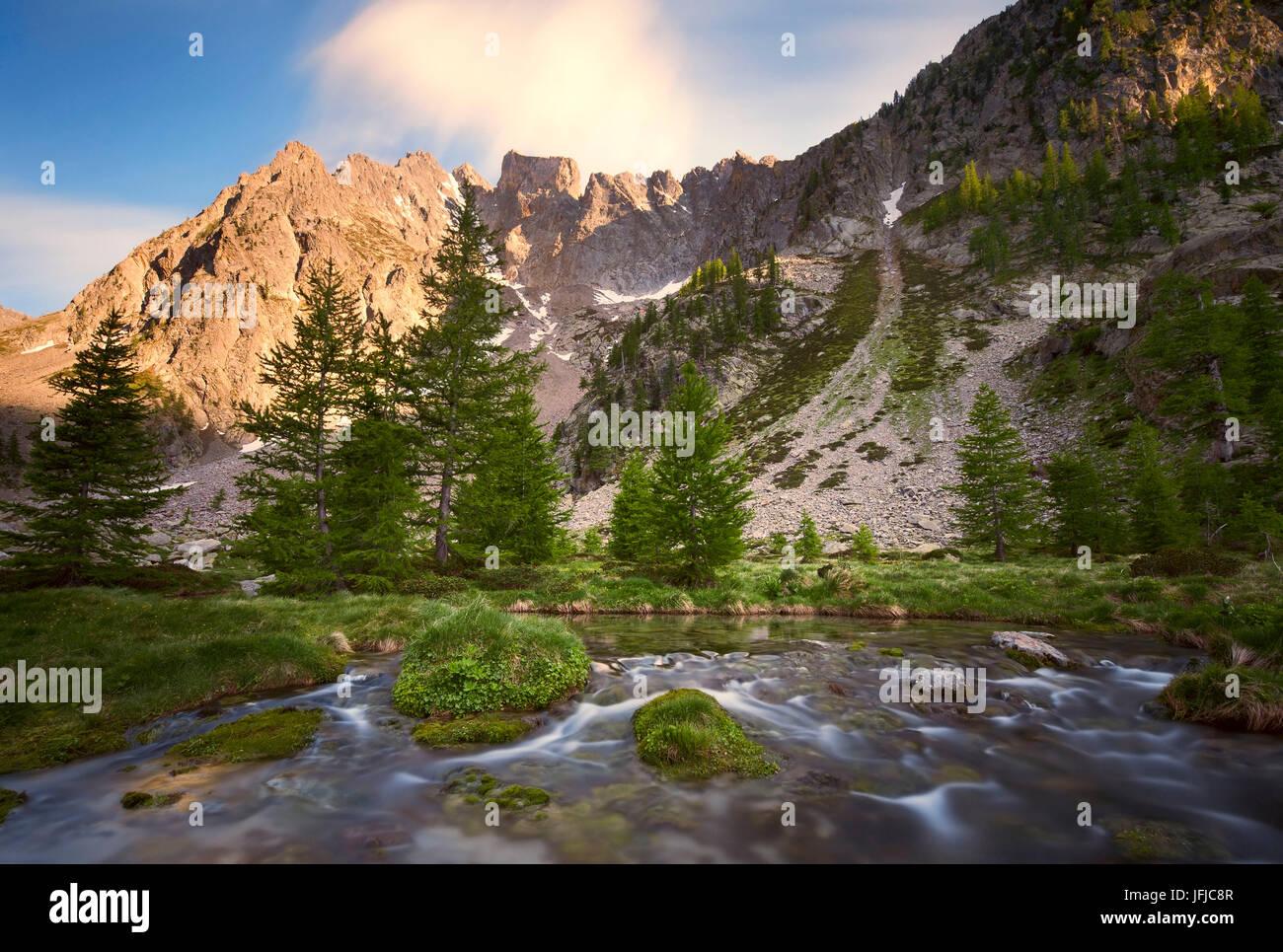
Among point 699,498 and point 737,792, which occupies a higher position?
point 699,498

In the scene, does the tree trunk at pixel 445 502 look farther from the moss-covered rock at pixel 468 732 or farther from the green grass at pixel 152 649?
the moss-covered rock at pixel 468 732

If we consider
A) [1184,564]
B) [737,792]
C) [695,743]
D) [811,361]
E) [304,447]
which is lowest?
[737,792]

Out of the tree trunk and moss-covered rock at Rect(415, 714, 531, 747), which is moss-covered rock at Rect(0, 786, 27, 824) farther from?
the tree trunk

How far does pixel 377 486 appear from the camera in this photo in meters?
20.8

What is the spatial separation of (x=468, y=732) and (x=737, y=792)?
422 cm

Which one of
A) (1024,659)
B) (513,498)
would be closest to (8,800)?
(1024,659)

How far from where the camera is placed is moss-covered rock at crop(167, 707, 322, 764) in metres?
7.07

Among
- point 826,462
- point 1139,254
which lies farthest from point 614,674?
point 1139,254

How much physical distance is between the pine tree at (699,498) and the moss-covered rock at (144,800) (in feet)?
63.2

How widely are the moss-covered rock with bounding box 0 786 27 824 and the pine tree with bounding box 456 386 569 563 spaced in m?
17.2

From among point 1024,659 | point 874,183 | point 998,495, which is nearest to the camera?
point 1024,659

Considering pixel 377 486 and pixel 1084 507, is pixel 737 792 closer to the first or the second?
pixel 377 486

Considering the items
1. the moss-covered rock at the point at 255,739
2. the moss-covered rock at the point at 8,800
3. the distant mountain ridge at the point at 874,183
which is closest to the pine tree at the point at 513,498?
the moss-covered rock at the point at 255,739
